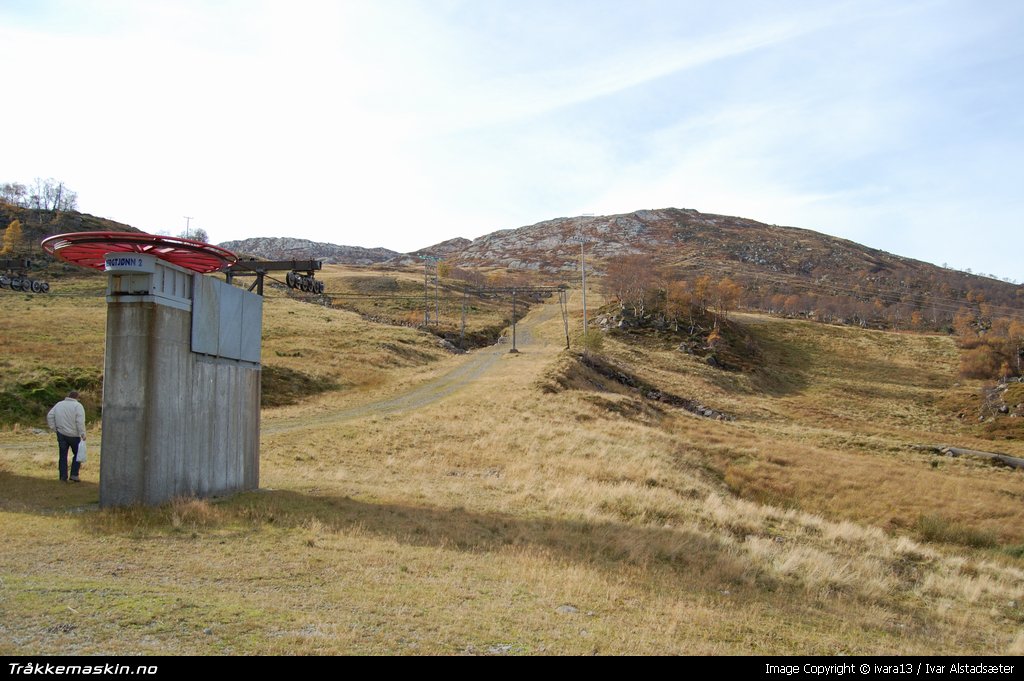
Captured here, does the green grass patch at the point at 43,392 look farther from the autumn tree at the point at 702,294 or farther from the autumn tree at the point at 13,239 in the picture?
the autumn tree at the point at 13,239

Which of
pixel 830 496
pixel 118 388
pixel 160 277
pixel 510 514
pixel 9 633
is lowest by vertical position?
pixel 830 496

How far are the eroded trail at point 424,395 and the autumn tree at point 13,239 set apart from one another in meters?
76.5

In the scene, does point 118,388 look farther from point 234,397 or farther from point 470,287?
point 470,287

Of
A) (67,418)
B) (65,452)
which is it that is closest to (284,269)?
(67,418)

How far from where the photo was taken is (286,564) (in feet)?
31.8

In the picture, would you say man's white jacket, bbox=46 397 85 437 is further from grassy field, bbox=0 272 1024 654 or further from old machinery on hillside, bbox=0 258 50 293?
old machinery on hillside, bbox=0 258 50 293

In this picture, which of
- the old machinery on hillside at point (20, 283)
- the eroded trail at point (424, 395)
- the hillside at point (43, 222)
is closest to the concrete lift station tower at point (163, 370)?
the eroded trail at point (424, 395)

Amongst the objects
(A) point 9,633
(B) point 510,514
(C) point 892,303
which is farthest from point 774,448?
(C) point 892,303

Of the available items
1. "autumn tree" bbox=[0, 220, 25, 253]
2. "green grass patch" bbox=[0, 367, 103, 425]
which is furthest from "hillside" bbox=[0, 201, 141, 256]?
"green grass patch" bbox=[0, 367, 103, 425]

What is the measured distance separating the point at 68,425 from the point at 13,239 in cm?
11390

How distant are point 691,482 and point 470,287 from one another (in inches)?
4381

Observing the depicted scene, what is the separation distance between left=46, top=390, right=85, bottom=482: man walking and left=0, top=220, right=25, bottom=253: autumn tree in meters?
105

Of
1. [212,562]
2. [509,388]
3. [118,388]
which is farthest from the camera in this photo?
[509,388]

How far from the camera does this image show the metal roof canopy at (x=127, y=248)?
1289cm
